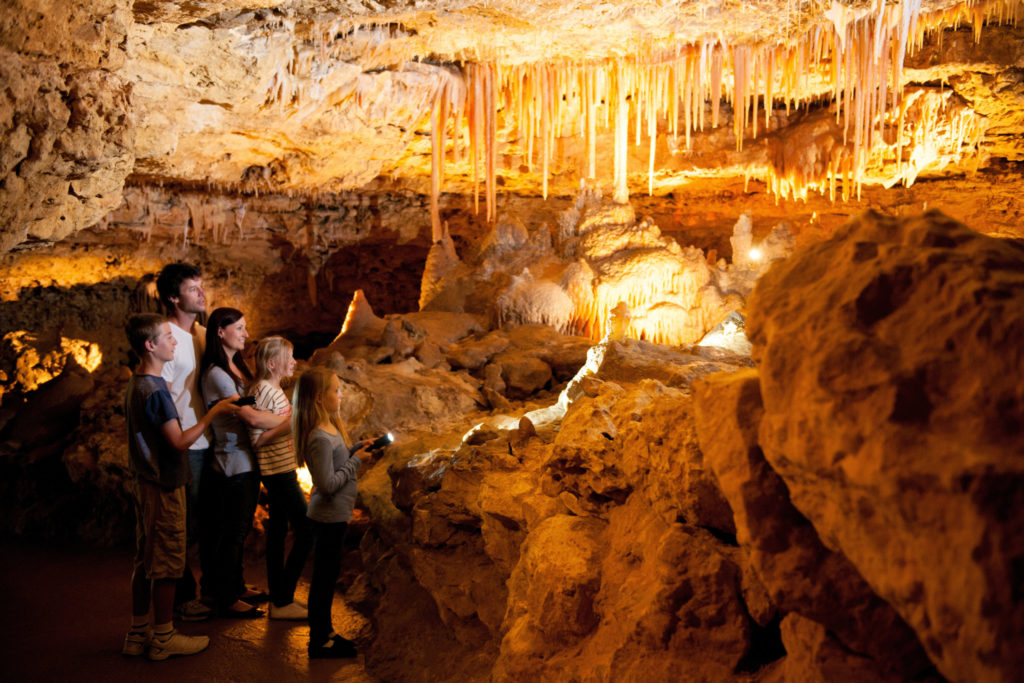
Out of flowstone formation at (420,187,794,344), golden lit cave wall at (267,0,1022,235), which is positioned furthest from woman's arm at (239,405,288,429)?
flowstone formation at (420,187,794,344)

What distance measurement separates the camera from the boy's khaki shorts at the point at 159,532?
3.03m

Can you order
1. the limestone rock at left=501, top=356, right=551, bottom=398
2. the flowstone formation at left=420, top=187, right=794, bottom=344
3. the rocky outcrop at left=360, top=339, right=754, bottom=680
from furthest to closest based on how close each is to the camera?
the flowstone formation at left=420, top=187, right=794, bottom=344 < the limestone rock at left=501, top=356, right=551, bottom=398 < the rocky outcrop at left=360, top=339, right=754, bottom=680

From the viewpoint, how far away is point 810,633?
1430 mm

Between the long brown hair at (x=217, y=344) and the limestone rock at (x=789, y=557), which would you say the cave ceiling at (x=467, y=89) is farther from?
the limestone rock at (x=789, y=557)

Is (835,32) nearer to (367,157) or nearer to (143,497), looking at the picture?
(367,157)

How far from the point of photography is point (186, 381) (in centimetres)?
347

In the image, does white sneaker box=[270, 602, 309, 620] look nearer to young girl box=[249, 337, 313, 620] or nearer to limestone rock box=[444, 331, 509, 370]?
young girl box=[249, 337, 313, 620]

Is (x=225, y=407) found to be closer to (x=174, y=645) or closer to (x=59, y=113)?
(x=174, y=645)

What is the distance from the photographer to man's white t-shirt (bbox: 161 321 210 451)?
3389 millimetres

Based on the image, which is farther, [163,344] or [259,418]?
[259,418]

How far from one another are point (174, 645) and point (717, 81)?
6.60 m

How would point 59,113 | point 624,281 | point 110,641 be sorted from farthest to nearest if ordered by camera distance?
point 624,281 → point 110,641 → point 59,113

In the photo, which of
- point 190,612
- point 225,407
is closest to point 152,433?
point 225,407

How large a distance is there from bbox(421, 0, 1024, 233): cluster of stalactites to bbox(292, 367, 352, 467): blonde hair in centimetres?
374
